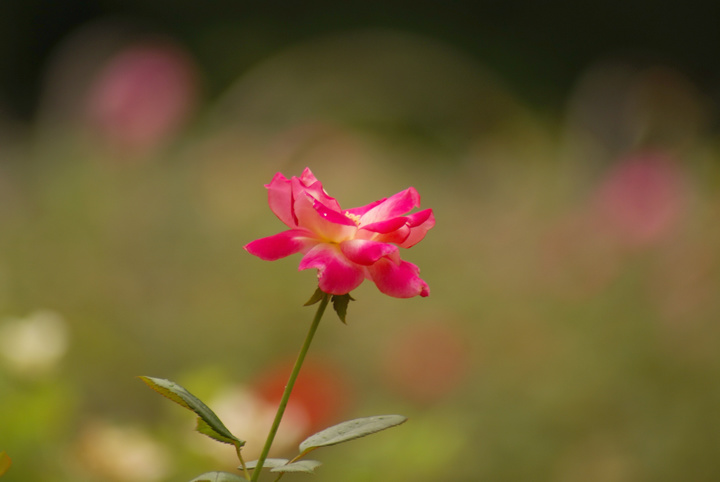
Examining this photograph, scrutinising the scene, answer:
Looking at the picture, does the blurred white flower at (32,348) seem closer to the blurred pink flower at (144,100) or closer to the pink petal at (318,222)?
the pink petal at (318,222)

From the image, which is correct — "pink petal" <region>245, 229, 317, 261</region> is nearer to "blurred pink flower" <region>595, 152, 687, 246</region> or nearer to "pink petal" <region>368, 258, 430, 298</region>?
"pink petal" <region>368, 258, 430, 298</region>

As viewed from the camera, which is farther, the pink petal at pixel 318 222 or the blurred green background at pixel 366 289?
the blurred green background at pixel 366 289

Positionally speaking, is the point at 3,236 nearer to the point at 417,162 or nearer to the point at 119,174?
the point at 119,174

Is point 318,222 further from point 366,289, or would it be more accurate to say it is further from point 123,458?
point 366,289

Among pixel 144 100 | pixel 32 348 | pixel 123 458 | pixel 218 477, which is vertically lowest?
pixel 218 477

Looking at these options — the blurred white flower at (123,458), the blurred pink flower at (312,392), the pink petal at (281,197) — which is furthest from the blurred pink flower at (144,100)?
the pink petal at (281,197)

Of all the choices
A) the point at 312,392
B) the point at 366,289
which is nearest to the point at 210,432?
the point at 312,392
